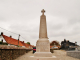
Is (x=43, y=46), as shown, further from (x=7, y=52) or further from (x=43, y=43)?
(x=7, y=52)

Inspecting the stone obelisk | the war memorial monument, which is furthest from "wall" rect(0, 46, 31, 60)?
the stone obelisk

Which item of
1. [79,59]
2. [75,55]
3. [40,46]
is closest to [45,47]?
[40,46]

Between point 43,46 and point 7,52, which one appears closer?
point 43,46

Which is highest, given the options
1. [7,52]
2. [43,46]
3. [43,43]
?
[43,43]

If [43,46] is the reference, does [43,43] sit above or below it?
above

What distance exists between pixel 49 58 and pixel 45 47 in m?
1.09

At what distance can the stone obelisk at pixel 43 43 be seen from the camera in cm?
658

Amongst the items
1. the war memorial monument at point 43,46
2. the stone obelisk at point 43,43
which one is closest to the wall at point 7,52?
the war memorial monument at point 43,46

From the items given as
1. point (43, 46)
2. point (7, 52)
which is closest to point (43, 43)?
point (43, 46)

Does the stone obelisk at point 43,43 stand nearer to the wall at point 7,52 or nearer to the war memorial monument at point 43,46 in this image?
the war memorial monument at point 43,46

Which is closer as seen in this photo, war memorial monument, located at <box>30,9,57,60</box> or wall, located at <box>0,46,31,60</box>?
war memorial monument, located at <box>30,9,57,60</box>

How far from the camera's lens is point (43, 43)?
22.8 feet

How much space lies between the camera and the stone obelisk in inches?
259

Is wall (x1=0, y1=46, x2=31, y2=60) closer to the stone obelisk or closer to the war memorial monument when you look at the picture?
the war memorial monument
